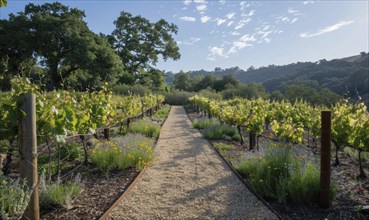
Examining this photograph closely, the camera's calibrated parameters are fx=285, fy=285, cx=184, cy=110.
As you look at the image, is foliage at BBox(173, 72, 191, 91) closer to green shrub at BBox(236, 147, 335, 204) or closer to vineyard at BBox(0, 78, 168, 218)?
vineyard at BBox(0, 78, 168, 218)

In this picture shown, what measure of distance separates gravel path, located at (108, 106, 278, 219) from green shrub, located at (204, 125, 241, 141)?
2632 mm

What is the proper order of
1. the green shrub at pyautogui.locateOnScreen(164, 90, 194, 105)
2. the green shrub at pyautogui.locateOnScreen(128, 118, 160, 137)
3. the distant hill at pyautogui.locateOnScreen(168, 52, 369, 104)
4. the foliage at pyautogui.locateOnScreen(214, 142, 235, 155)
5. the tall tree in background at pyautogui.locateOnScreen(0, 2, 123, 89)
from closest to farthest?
the foliage at pyautogui.locateOnScreen(214, 142, 235, 155) < the green shrub at pyautogui.locateOnScreen(128, 118, 160, 137) < the tall tree in background at pyautogui.locateOnScreen(0, 2, 123, 89) < the green shrub at pyautogui.locateOnScreen(164, 90, 194, 105) < the distant hill at pyautogui.locateOnScreen(168, 52, 369, 104)

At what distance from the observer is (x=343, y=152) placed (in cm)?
748

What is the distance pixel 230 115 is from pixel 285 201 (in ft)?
18.5

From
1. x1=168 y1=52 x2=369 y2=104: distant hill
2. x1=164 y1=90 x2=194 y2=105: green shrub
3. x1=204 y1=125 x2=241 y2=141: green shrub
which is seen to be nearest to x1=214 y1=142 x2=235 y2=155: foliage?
x1=204 y1=125 x2=241 y2=141: green shrub

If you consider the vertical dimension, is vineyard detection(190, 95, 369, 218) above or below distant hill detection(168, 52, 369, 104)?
below

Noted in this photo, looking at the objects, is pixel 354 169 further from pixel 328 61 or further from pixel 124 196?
pixel 328 61

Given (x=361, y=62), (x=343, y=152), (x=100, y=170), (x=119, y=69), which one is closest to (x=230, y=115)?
(x=343, y=152)

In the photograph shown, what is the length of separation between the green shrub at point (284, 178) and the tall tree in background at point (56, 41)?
72.8 feet

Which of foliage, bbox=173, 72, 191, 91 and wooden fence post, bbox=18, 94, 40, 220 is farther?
foliage, bbox=173, 72, 191, 91

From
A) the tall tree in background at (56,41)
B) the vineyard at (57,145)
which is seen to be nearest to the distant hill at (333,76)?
the tall tree in background at (56,41)

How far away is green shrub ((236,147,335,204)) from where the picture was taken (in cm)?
390

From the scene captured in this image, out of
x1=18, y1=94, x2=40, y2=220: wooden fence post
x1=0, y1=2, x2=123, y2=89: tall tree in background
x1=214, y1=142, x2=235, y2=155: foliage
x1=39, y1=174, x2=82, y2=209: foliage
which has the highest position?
x1=0, y1=2, x2=123, y2=89: tall tree in background

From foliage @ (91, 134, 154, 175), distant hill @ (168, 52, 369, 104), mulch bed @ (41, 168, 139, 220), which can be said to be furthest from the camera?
distant hill @ (168, 52, 369, 104)
